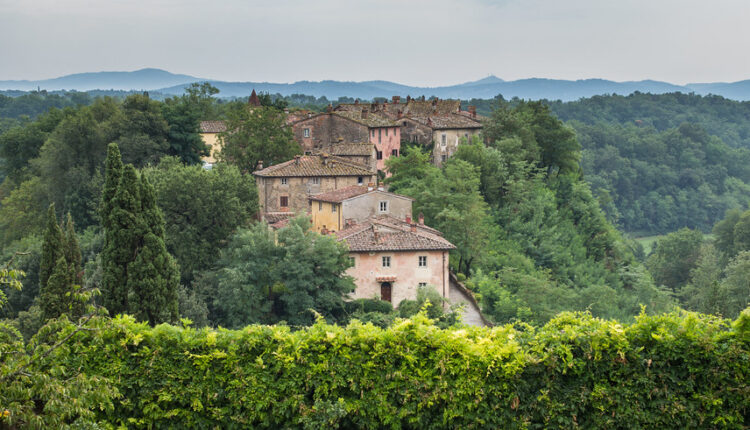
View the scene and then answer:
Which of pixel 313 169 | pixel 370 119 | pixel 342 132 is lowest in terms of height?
pixel 313 169

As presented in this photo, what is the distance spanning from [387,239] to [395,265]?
125cm

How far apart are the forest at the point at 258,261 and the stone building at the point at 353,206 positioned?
314cm

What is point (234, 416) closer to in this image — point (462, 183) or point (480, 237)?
point (480, 237)

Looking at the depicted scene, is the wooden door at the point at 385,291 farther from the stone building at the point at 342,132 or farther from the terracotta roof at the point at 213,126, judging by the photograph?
the terracotta roof at the point at 213,126

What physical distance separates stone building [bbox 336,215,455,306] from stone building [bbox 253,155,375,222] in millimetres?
11126

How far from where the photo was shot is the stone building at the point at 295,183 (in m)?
49.2

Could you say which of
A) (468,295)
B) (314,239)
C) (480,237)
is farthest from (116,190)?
(480,237)

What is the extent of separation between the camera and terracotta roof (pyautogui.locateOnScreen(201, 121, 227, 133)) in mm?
73562

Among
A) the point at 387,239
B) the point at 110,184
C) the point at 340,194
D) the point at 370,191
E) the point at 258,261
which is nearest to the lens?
the point at 110,184

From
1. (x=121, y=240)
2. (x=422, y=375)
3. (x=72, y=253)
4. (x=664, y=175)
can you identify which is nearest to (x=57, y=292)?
(x=72, y=253)

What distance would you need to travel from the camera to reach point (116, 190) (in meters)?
31.7

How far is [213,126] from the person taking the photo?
7531 centimetres

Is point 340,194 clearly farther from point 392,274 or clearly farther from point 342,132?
point 342,132

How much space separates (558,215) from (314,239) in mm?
28837
